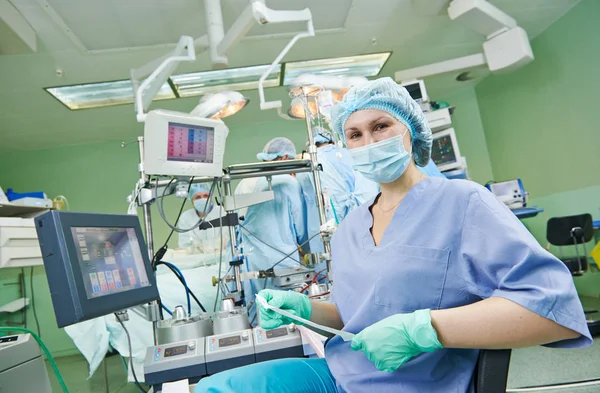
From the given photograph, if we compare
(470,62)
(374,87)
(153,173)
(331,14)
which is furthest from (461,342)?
(470,62)

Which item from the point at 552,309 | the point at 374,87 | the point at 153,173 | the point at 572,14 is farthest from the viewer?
the point at 572,14

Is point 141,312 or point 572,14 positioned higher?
point 572,14

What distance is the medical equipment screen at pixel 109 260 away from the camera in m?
1.06

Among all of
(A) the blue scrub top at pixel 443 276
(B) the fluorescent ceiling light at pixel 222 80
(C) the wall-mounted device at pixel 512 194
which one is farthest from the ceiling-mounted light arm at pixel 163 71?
(C) the wall-mounted device at pixel 512 194

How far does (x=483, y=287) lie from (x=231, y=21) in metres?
2.99

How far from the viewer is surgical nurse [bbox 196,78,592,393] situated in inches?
29.3

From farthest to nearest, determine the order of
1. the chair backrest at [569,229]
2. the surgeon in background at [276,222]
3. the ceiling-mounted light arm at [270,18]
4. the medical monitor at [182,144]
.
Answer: the chair backrest at [569,229] < the surgeon in background at [276,222] < the ceiling-mounted light arm at [270,18] < the medical monitor at [182,144]

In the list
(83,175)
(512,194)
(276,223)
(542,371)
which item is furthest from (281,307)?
(83,175)

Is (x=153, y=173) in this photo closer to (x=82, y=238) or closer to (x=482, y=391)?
(x=82, y=238)

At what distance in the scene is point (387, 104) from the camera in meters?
1.08

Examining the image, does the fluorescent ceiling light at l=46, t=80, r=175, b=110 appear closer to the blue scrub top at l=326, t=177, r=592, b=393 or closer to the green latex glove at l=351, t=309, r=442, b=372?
the blue scrub top at l=326, t=177, r=592, b=393

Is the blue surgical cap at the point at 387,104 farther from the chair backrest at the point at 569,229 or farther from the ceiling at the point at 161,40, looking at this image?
the chair backrest at the point at 569,229

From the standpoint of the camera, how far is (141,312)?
1.56m

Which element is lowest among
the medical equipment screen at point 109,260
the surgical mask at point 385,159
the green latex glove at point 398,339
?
the green latex glove at point 398,339
